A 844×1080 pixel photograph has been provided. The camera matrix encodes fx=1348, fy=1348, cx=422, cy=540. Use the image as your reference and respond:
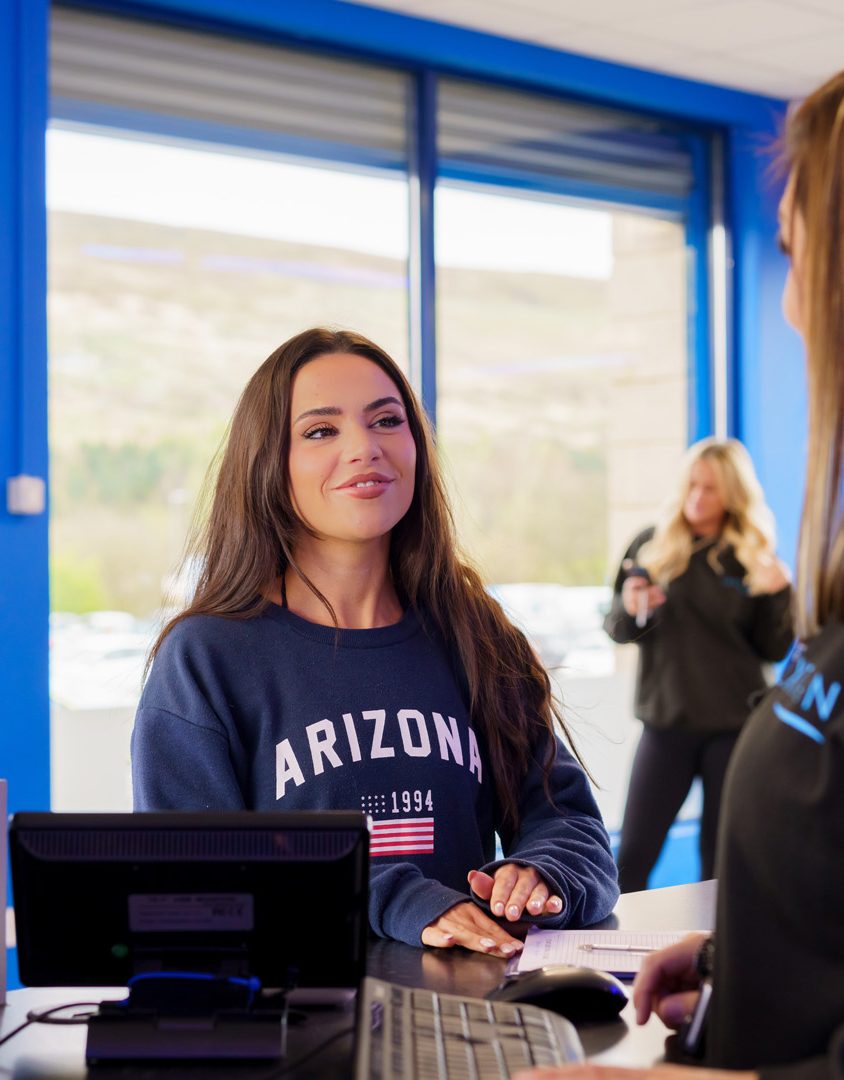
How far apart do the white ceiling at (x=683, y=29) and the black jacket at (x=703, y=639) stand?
187 cm

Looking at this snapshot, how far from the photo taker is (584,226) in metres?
5.45

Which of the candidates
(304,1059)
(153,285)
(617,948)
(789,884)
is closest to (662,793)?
(153,285)

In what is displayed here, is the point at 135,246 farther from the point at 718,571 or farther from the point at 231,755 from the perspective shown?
the point at 231,755

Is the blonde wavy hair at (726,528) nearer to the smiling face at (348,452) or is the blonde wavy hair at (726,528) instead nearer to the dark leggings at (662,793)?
the dark leggings at (662,793)

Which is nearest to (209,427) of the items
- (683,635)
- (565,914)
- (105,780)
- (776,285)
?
(105,780)

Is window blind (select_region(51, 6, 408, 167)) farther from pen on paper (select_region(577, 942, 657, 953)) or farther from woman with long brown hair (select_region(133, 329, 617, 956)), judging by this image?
pen on paper (select_region(577, 942, 657, 953))

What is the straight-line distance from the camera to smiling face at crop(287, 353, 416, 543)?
1.98m

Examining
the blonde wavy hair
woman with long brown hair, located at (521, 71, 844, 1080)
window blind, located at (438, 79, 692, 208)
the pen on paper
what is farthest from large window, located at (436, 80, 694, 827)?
woman with long brown hair, located at (521, 71, 844, 1080)

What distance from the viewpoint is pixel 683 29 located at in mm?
4871

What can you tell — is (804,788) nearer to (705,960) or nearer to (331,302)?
(705,960)

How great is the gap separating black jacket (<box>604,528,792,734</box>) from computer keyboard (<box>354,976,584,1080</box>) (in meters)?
3.29

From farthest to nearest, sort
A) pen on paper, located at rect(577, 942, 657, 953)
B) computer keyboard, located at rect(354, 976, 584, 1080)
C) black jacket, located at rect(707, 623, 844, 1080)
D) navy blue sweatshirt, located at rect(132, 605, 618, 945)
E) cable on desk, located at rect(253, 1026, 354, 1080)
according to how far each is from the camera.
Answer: navy blue sweatshirt, located at rect(132, 605, 618, 945) → pen on paper, located at rect(577, 942, 657, 953) → cable on desk, located at rect(253, 1026, 354, 1080) → computer keyboard, located at rect(354, 976, 584, 1080) → black jacket, located at rect(707, 623, 844, 1080)

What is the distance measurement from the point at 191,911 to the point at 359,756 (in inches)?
23.2

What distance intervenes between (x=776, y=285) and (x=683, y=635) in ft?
6.47
